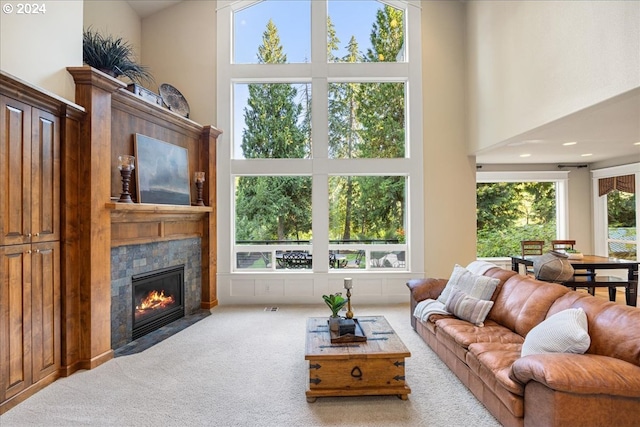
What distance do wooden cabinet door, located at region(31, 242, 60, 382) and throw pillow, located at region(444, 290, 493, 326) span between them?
3708 millimetres

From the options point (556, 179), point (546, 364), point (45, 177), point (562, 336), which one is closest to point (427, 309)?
point (562, 336)

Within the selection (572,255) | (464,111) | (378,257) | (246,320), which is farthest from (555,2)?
(246,320)

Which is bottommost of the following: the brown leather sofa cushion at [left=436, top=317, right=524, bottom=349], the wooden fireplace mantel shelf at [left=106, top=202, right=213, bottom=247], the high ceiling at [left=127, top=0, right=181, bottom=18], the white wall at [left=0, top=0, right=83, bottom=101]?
the brown leather sofa cushion at [left=436, top=317, right=524, bottom=349]

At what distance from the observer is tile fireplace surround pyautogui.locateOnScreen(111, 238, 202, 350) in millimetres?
3705

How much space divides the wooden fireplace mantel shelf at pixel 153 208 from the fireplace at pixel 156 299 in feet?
2.60

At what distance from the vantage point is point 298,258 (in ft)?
18.8

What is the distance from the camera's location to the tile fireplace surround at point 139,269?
3705 mm

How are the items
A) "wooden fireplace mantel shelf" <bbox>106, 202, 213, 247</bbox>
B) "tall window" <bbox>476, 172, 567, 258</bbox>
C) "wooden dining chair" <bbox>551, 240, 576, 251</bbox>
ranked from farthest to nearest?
"tall window" <bbox>476, 172, 567, 258</bbox>
"wooden dining chair" <bbox>551, 240, 576, 251</bbox>
"wooden fireplace mantel shelf" <bbox>106, 202, 213, 247</bbox>

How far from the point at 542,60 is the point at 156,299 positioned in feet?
17.4

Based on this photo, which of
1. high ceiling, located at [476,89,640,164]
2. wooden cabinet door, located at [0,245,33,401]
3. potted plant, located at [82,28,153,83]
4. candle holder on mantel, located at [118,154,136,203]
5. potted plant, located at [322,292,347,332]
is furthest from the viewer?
potted plant, located at [82,28,153,83]

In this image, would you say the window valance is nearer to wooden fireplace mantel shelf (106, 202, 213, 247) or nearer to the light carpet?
the light carpet

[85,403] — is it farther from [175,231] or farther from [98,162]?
[175,231]

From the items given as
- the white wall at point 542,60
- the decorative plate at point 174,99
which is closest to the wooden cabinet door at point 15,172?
the decorative plate at point 174,99

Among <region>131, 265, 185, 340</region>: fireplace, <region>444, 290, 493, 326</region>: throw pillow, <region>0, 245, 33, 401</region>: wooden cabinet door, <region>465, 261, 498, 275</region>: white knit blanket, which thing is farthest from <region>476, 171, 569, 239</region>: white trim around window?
<region>0, 245, 33, 401</region>: wooden cabinet door
